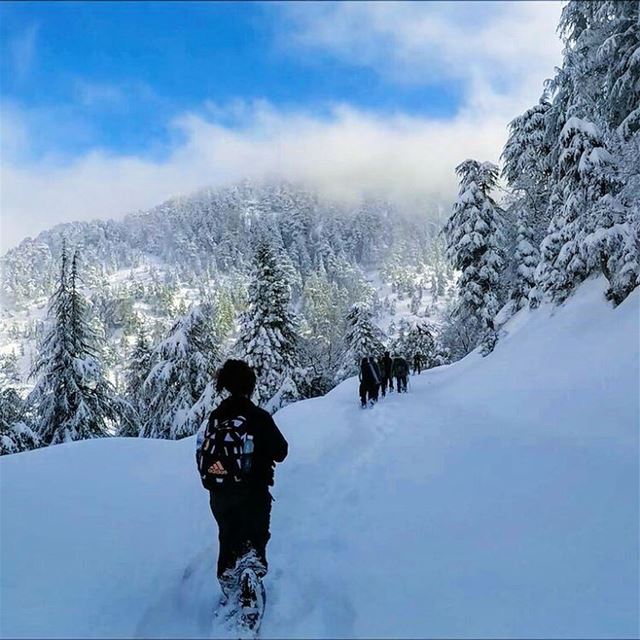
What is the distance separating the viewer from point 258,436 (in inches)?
159

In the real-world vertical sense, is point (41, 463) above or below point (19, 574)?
above

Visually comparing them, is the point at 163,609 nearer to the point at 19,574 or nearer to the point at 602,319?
the point at 19,574

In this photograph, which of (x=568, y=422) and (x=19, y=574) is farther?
(x=568, y=422)

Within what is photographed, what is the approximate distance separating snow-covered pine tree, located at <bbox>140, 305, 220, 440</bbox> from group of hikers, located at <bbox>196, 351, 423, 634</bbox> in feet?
60.0

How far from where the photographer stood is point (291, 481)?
24.6 ft

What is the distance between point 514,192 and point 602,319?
54.3ft

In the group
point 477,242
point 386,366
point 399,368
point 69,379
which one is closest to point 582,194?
point 386,366

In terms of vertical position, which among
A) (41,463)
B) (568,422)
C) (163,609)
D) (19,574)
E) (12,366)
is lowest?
(163,609)

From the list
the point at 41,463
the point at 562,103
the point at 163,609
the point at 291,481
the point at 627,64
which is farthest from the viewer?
the point at 562,103

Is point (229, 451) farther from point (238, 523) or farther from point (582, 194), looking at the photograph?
point (582, 194)

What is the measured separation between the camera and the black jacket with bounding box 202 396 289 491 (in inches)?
158

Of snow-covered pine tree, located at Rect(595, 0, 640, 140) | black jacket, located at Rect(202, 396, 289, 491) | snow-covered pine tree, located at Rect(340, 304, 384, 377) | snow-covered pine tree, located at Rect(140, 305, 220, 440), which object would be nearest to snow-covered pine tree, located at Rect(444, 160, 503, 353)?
snow-covered pine tree, located at Rect(340, 304, 384, 377)

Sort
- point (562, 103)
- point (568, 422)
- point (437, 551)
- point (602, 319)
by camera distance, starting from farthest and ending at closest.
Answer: point (562, 103)
point (602, 319)
point (568, 422)
point (437, 551)

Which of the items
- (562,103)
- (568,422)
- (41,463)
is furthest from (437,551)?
(562,103)
